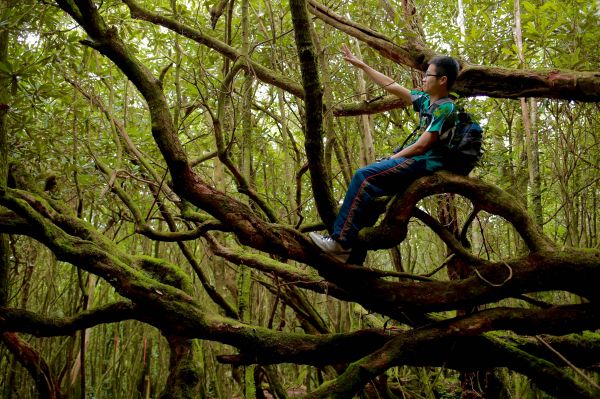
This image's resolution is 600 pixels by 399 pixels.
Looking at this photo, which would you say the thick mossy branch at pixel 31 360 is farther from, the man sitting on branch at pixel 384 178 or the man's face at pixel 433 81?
the man's face at pixel 433 81

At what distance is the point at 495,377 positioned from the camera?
4664 mm

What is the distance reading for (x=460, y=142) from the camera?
7.82ft

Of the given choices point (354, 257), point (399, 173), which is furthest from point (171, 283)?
point (399, 173)

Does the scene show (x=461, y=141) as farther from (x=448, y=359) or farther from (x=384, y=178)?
(x=448, y=359)

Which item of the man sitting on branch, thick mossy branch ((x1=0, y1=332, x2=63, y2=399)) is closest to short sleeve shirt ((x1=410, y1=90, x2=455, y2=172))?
the man sitting on branch

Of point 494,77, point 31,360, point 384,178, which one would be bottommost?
point 31,360

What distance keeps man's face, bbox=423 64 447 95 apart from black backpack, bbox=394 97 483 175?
25cm

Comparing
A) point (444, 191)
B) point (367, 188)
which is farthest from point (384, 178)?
point (444, 191)

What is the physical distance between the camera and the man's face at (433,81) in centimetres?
263

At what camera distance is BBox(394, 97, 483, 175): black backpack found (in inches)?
93.0

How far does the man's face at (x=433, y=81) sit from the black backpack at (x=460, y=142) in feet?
0.81

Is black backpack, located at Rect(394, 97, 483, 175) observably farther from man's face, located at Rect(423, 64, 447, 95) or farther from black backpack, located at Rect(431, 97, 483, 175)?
man's face, located at Rect(423, 64, 447, 95)

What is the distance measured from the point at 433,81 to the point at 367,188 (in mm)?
819

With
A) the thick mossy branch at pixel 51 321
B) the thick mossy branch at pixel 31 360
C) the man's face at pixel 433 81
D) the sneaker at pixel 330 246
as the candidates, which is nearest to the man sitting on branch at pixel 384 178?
the sneaker at pixel 330 246
